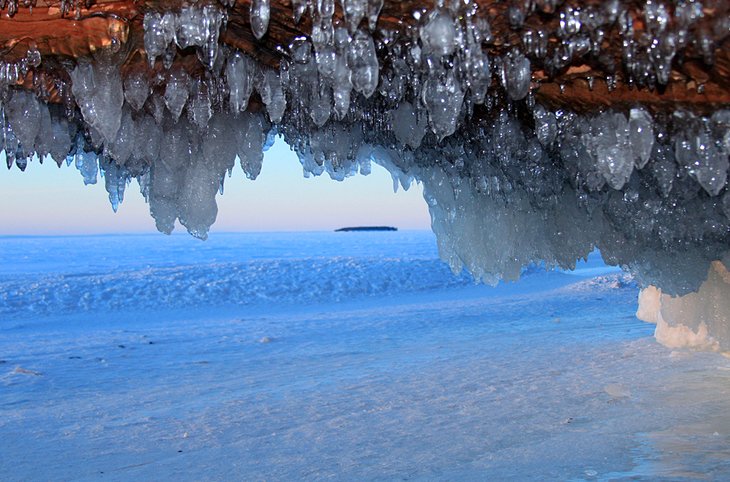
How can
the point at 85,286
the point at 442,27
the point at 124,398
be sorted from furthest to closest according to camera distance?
the point at 85,286
the point at 124,398
the point at 442,27

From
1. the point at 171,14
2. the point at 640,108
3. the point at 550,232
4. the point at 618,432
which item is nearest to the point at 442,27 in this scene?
the point at 171,14

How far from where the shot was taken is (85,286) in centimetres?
1334

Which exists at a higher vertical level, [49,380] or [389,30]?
[389,30]

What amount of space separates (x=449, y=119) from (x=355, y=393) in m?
3.85

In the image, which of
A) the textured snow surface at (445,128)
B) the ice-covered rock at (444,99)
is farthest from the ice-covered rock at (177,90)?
the ice-covered rock at (444,99)

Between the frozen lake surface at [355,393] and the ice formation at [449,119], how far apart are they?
3.81 ft

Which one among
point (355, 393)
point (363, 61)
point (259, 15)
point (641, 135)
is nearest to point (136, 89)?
point (259, 15)

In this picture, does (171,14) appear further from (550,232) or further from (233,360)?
(233,360)

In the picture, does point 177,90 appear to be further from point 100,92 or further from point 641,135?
point 641,135

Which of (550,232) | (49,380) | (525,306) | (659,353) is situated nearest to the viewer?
(550,232)

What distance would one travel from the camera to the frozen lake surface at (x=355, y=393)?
4.14 m

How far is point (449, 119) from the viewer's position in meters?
2.38

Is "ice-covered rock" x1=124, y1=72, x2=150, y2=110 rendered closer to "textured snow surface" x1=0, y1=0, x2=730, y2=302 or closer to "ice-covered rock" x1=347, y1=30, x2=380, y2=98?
"textured snow surface" x1=0, y1=0, x2=730, y2=302

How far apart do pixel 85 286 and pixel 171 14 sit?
12209 millimetres
